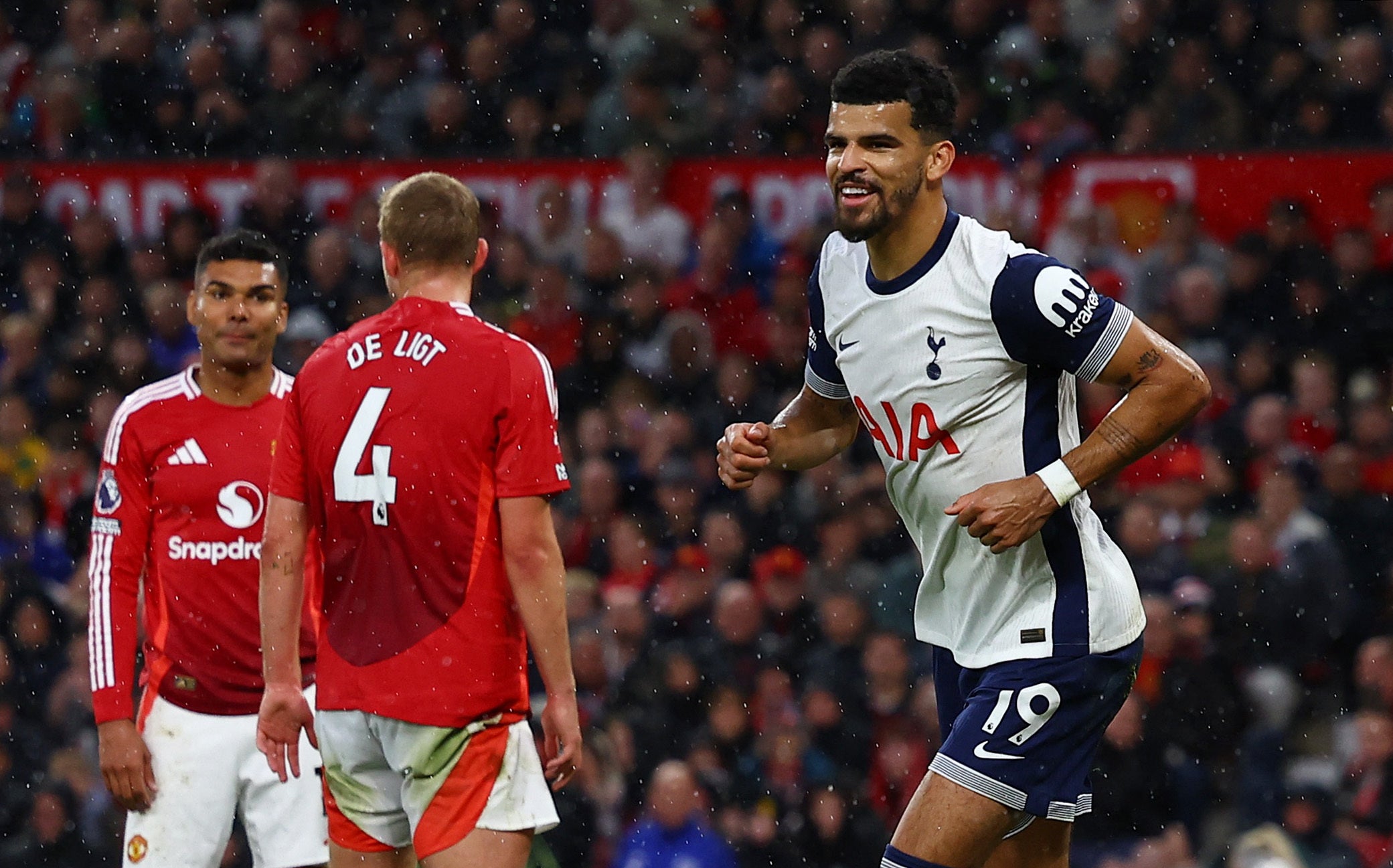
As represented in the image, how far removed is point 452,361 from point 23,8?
8.86 m

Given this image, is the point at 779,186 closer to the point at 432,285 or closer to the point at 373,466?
the point at 432,285

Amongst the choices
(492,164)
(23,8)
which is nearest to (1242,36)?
(492,164)

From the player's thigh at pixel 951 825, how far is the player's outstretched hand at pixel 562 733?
761mm

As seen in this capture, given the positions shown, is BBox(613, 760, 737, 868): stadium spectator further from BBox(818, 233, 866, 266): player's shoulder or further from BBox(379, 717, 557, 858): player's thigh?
BBox(818, 233, 866, 266): player's shoulder

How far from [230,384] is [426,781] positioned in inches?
69.0

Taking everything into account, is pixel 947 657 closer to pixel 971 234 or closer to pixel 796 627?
pixel 971 234

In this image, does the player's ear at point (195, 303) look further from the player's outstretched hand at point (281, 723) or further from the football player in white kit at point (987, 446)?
the football player in white kit at point (987, 446)

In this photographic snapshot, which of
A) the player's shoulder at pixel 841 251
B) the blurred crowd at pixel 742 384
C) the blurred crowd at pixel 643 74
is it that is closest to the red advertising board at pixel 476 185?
the blurred crowd at pixel 742 384

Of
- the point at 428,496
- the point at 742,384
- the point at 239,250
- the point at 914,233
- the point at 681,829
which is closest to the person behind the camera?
the point at 428,496

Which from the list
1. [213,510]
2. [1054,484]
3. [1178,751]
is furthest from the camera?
[1178,751]

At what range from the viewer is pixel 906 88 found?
4.27 meters

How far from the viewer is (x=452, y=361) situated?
4.25 m

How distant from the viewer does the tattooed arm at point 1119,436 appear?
13.1ft

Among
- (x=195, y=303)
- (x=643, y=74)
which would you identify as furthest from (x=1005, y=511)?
(x=643, y=74)
